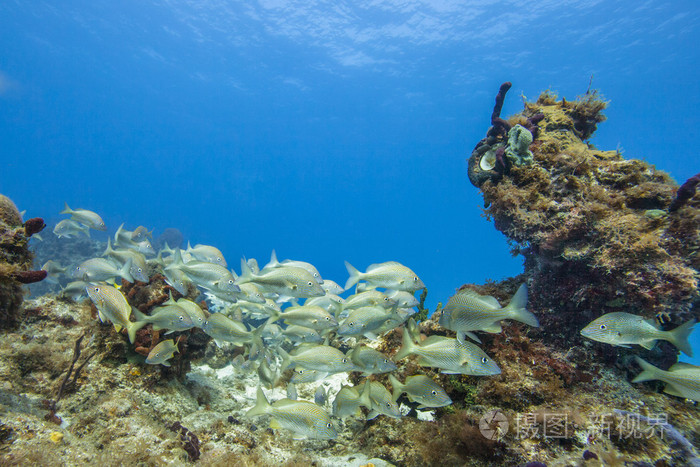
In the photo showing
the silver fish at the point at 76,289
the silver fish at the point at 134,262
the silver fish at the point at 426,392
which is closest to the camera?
the silver fish at the point at 426,392

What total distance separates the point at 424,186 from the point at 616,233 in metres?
145

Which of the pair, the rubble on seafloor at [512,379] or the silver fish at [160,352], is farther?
the silver fish at [160,352]

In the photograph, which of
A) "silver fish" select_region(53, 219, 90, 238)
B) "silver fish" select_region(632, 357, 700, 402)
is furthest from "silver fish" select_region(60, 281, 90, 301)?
"silver fish" select_region(632, 357, 700, 402)

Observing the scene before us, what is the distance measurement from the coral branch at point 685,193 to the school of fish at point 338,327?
237cm

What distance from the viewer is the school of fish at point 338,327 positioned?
3414mm

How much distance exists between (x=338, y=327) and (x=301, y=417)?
1.32 meters

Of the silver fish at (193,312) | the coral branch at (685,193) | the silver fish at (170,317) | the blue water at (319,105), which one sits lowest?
the silver fish at (170,317)

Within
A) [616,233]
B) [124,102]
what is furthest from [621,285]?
[124,102]

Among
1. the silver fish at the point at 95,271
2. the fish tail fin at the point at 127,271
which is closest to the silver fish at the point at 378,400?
the fish tail fin at the point at 127,271

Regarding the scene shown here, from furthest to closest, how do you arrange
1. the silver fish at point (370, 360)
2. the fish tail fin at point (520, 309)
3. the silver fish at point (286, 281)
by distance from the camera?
the silver fish at point (286, 281) → the silver fish at point (370, 360) → the fish tail fin at point (520, 309)

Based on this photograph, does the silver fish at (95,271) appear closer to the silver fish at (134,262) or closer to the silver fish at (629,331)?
the silver fish at (134,262)

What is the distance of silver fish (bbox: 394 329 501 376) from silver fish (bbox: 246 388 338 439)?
128 cm

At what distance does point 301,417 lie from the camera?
3660 mm

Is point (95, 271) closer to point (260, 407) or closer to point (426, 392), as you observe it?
point (260, 407)
